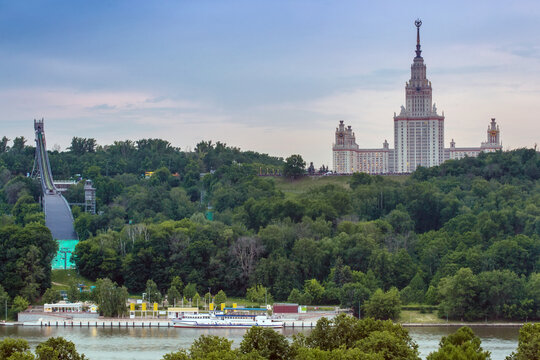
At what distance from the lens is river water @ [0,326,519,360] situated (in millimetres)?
68312

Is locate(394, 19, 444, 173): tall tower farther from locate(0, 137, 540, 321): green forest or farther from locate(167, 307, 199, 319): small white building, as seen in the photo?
locate(167, 307, 199, 319): small white building

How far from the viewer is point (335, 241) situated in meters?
98.9

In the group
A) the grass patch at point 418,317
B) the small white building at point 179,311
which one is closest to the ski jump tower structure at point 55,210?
the small white building at point 179,311

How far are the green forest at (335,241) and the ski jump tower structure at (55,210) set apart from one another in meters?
1.67

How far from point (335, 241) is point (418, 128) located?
191 feet

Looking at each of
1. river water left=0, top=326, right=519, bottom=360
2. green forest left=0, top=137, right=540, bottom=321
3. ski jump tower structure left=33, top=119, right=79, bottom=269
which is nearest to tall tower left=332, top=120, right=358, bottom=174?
green forest left=0, top=137, right=540, bottom=321

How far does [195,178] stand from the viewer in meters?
138

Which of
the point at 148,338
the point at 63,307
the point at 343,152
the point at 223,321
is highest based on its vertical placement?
the point at 343,152

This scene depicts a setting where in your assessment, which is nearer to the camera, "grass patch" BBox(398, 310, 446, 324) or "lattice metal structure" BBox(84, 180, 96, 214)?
"grass patch" BBox(398, 310, 446, 324)

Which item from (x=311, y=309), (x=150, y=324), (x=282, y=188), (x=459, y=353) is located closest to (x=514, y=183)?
(x=282, y=188)

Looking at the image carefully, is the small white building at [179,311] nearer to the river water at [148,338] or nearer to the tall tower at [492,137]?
the river water at [148,338]

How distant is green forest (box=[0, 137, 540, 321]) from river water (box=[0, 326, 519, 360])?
7488mm

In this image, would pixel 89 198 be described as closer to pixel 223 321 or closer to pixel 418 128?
pixel 223 321

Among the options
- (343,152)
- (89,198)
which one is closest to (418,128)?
(343,152)
